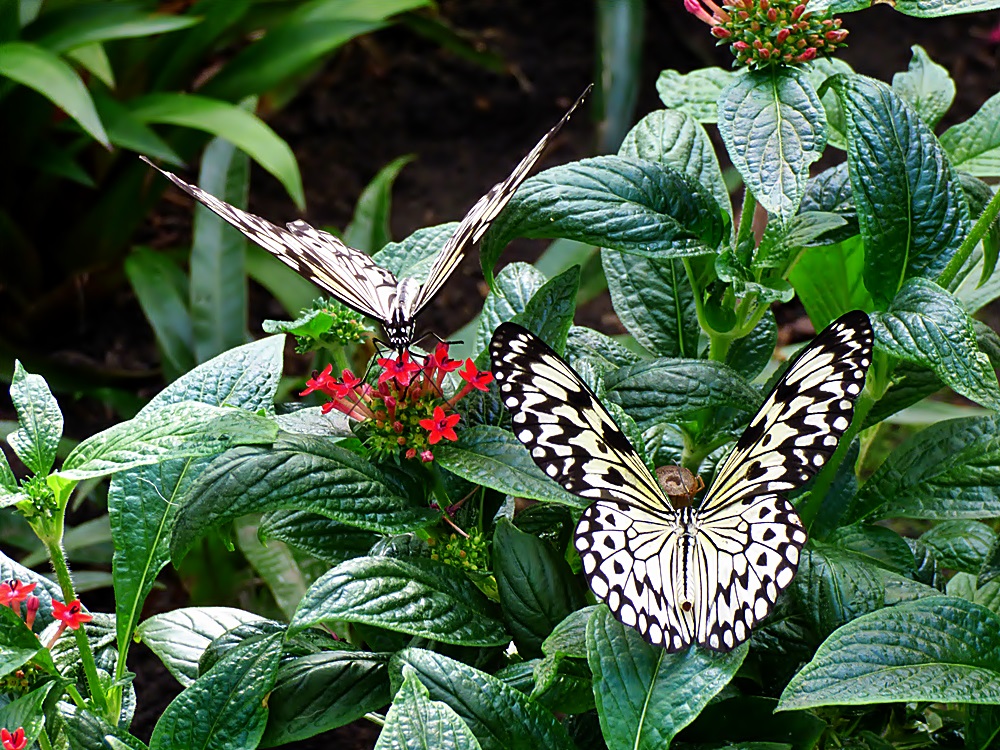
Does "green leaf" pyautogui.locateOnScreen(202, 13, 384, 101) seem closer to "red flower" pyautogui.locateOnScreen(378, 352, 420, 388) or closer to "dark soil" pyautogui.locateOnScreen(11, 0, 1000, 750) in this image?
"dark soil" pyautogui.locateOnScreen(11, 0, 1000, 750)

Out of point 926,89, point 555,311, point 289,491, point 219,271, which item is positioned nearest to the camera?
point 289,491

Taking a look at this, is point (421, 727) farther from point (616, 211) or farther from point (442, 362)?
point (616, 211)

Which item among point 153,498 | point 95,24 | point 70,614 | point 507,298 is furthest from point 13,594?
point 95,24

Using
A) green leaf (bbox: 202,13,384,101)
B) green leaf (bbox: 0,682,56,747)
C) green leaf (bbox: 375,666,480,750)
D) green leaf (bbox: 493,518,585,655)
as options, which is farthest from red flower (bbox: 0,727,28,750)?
green leaf (bbox: 202,13,384,101)

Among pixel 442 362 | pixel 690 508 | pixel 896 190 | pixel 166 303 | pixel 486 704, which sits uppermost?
pixel 896 190

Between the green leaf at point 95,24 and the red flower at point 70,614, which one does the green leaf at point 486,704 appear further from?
the green leaf at point 95,24

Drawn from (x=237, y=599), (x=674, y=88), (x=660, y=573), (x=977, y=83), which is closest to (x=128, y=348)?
(x=237, y=599)
